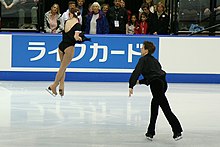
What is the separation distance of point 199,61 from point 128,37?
1.62 metres

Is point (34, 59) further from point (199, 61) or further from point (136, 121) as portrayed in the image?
point (136, 121)

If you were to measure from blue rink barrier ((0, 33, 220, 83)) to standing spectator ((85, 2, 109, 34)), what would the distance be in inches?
19.3

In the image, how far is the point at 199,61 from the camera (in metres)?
12.6

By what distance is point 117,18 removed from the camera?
42.9 ft

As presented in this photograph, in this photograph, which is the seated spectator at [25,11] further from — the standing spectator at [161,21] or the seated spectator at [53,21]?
the standing spectator at [161,21]

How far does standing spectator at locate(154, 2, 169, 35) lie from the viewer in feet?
43.5

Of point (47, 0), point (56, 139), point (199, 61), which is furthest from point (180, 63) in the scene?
point (56, 139)

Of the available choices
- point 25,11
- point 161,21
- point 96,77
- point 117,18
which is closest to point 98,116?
point 96,77

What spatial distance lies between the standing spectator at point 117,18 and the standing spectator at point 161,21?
28.9 inches

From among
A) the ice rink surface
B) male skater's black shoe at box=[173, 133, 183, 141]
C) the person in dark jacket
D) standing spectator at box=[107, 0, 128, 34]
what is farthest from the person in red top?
male skater's black shoe at box=[173, 133, 183, 141]

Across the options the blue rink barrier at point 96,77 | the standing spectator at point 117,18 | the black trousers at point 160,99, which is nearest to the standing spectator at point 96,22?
the standing spectator at point 117,18

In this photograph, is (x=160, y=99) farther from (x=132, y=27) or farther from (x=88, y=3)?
(x=88, y=3)

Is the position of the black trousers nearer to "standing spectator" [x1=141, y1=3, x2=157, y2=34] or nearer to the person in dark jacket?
the person in dark jacket

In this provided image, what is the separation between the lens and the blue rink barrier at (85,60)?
1236 cm
